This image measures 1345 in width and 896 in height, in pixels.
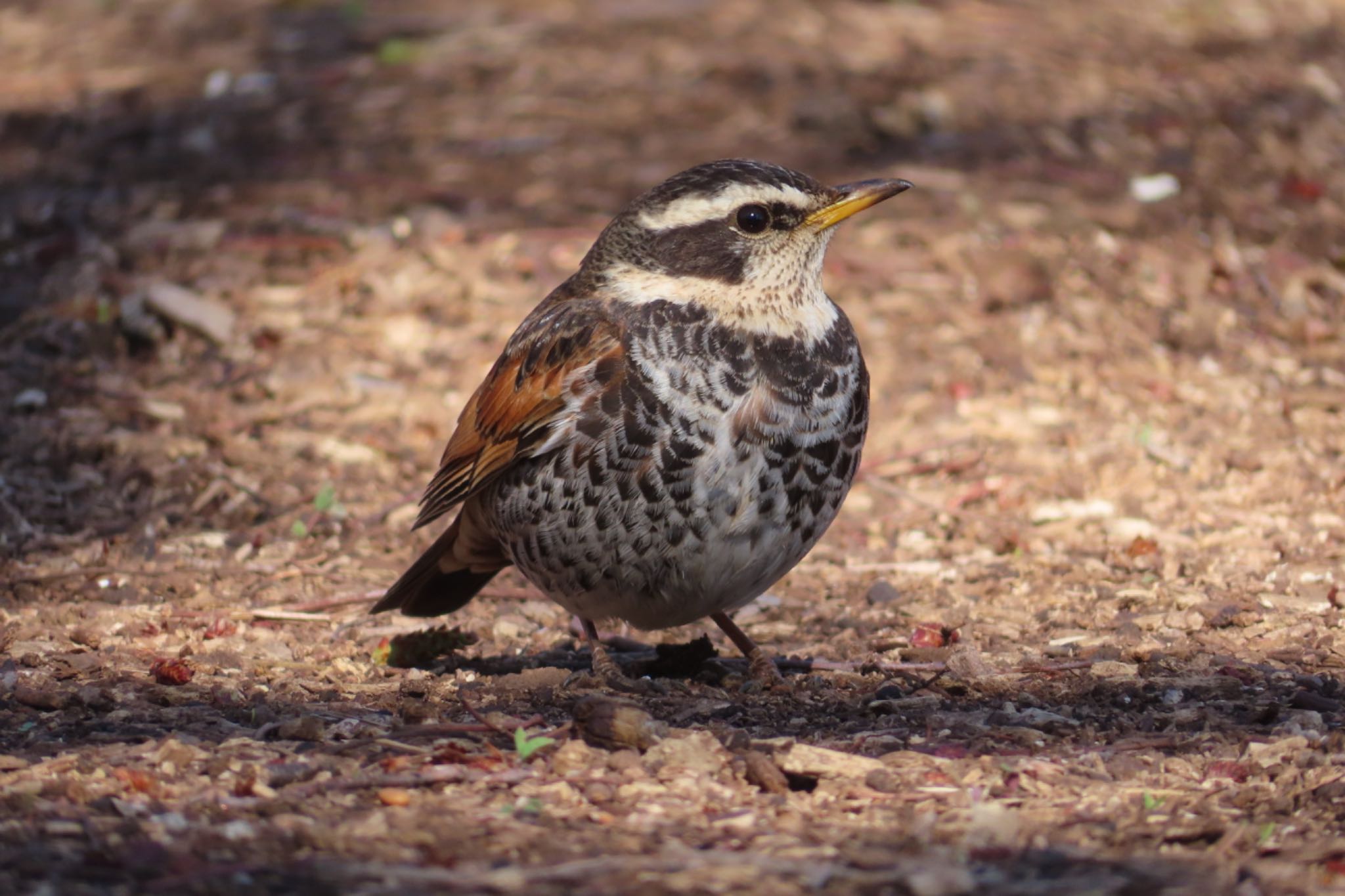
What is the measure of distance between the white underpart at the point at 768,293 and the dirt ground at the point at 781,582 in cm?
125

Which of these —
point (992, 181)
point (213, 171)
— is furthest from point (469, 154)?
point (992, 181)

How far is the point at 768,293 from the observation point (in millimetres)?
5684

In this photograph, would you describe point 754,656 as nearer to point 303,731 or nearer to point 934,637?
point 934,637

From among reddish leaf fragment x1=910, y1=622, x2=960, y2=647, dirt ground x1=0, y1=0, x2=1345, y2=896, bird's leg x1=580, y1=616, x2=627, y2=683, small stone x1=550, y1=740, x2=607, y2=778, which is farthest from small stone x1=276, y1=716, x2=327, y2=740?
reddish leaf fragment x1=910, y1=622, x2=960, y2=647

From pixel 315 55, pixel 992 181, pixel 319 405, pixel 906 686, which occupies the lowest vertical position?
pixel 906 686

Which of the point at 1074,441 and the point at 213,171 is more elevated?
the point at 213,171

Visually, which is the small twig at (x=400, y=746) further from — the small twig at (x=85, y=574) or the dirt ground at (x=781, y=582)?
the small twig at (x=85, y=574)

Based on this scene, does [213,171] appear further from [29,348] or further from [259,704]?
[259,704]

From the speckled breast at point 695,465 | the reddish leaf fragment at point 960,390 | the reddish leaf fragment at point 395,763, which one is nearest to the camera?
the reddish leaf fragment at point 395,763

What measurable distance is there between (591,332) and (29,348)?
4.34m

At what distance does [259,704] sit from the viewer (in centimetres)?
521

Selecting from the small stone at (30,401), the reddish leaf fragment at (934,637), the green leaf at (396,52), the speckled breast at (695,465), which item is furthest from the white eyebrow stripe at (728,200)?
the green leaf at (396,52)

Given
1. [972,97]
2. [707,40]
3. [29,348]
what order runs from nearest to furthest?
[29,348]
[972,97]
[707,40]

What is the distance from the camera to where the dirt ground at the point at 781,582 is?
13.6 ft
